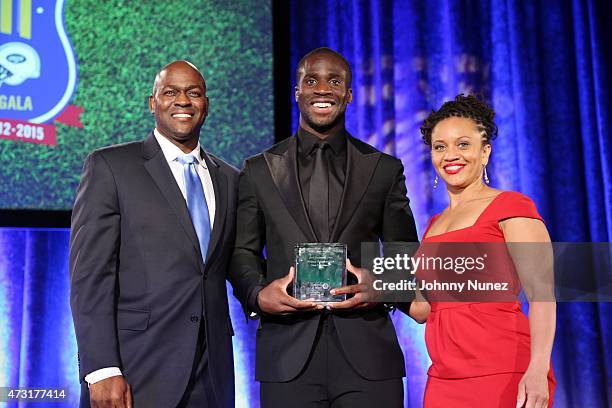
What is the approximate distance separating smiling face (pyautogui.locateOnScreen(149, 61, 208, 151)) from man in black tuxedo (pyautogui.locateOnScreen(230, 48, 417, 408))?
0.24 meters

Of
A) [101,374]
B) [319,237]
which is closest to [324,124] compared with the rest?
[319,237]

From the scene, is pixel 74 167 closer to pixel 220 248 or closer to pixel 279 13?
pixel 279 13

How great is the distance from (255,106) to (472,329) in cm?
202

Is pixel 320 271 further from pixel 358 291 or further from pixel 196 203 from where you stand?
pixel 196 203

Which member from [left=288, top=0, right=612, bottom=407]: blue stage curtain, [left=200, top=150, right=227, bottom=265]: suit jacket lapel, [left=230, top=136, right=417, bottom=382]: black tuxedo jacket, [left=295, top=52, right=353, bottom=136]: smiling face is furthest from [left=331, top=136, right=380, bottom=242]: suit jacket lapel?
[left=288, top=0, right=612, bottom=407]: blue stage curtain

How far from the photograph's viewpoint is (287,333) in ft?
7.16

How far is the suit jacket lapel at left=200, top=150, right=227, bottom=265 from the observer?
89.5 inches

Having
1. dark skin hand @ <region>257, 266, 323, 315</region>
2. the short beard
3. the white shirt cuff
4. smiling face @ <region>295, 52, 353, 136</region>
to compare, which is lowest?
the white shirt cuff

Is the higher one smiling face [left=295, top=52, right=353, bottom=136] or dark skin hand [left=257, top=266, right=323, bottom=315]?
smiling face [left=295, top=52, right=353, bottom=136]

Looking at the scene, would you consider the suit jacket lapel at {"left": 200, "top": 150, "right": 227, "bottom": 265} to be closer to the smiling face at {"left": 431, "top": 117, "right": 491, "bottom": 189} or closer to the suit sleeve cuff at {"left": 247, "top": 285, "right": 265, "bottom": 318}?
the suit sleeve cuff at {"left": 247, "top": 285, "right": 265, "bottom": 318}

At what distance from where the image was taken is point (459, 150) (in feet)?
7.44

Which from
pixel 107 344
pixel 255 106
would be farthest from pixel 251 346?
pixel 107 344

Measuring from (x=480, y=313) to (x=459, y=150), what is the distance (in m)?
0.51

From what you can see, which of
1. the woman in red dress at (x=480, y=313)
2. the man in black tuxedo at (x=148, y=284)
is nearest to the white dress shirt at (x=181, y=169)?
the man in black tuxedo at (x=148, y=284)
